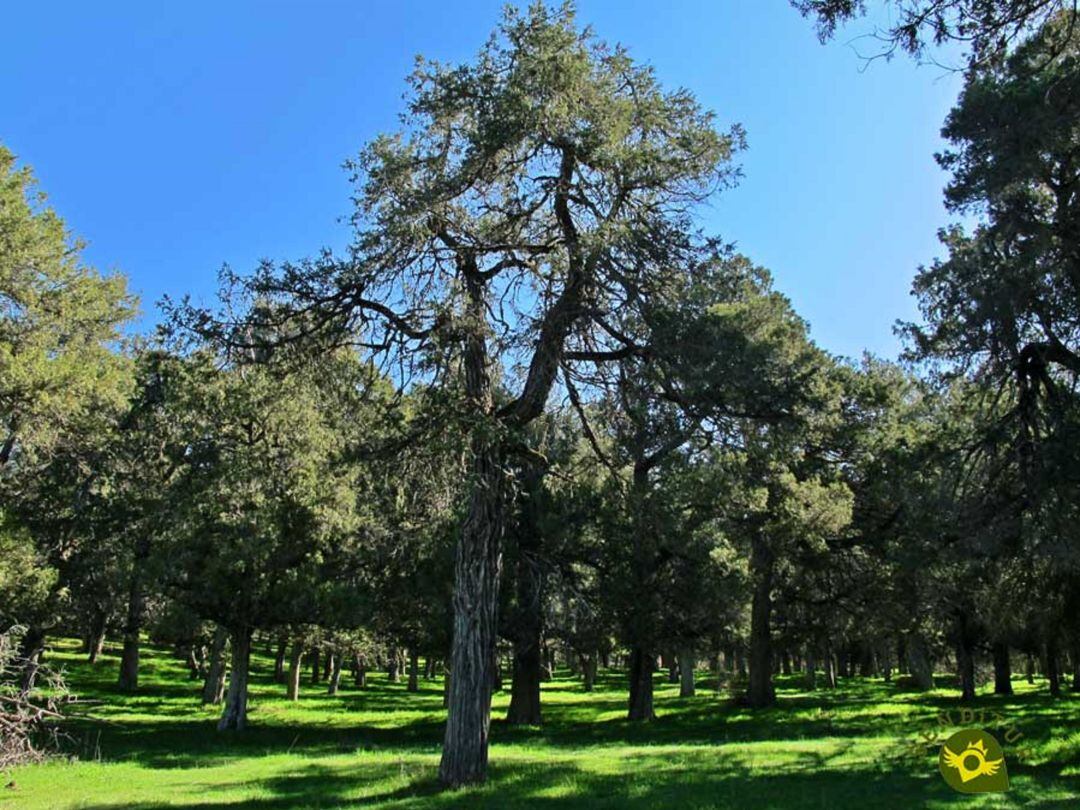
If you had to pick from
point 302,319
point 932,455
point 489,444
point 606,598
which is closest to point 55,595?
point 606,598

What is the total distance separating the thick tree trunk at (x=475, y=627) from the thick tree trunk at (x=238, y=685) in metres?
13.8

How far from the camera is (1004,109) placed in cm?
967

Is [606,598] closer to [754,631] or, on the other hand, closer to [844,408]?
[754,631]

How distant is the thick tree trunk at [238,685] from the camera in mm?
21688

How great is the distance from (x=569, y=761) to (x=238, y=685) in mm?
13256

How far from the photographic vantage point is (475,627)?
10.0m

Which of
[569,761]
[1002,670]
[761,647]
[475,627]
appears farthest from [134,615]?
[1002,670]

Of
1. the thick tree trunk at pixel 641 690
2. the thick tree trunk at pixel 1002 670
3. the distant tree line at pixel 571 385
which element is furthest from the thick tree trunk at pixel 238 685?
the thick tree trunk at pixel 1002 670

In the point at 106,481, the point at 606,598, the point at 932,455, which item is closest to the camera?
the point at 932,455

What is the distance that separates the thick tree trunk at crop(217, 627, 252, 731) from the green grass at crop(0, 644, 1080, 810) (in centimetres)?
79

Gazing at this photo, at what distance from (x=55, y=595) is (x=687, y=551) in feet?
61.2

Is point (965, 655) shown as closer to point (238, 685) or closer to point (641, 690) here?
point (641, 690)

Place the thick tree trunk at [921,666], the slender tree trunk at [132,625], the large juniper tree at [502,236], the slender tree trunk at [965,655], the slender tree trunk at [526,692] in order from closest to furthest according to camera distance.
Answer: the large juniper tree at [502,236]
the slender tree trunk at [526,692]
the slender tree trunk at [132,625]
the slender tree trunk at [965,655]
the thick tree trunk at [921,666]

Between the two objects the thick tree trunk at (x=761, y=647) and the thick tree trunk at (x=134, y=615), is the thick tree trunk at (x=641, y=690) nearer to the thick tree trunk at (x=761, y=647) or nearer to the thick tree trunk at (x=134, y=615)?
the thick tree trunk at (x=761, y=647)
